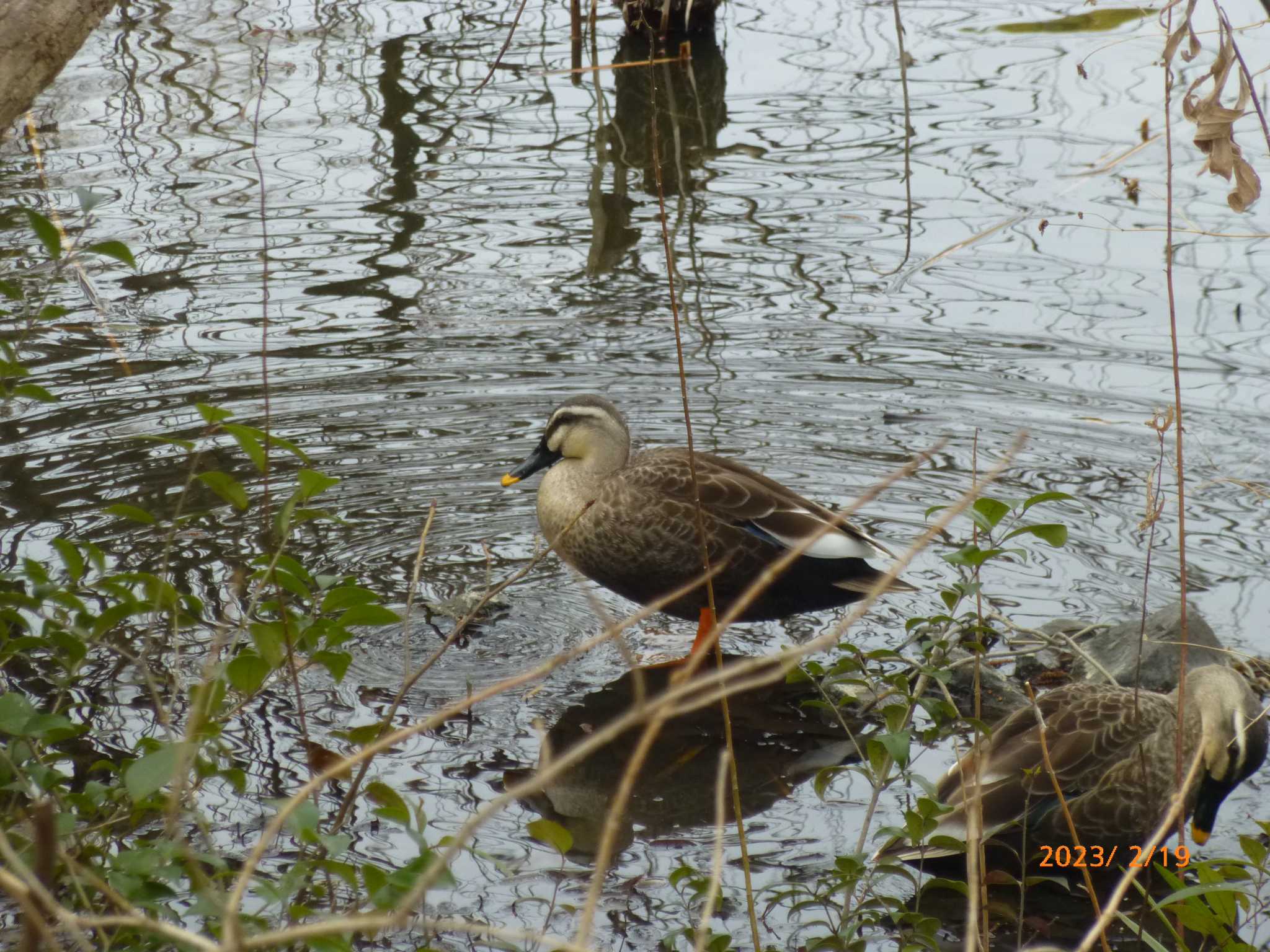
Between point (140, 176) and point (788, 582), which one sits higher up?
point (140, 176)

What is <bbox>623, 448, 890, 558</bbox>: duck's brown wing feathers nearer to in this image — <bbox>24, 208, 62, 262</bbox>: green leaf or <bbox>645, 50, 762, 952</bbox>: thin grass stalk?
<bbox>645, 50, 762, 952</bbox>: thin grass stalk

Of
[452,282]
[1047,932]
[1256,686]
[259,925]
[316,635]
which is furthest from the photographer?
[452,282]

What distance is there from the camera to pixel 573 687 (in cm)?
466

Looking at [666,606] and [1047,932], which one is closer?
[1047,932]

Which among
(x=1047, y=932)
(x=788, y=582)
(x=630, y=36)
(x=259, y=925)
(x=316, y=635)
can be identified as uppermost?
(x=630, y=36)

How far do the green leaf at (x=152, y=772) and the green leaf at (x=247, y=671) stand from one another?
0.41 metres

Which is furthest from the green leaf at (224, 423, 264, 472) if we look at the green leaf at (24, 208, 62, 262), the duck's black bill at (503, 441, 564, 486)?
the duck's black bill at (503, 441, 564, 486)

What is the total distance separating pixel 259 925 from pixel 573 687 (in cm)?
235

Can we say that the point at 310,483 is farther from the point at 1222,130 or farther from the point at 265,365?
the point at 1222,130

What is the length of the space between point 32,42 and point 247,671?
Result: 3.99 feet

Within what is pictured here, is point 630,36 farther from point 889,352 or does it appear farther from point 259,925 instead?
point 259,925

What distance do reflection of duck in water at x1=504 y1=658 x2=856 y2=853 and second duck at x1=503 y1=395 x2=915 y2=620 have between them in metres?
0.35

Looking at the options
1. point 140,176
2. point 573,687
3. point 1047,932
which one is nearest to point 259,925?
point 1047,932

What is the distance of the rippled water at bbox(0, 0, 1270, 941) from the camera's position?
17.0 feet
